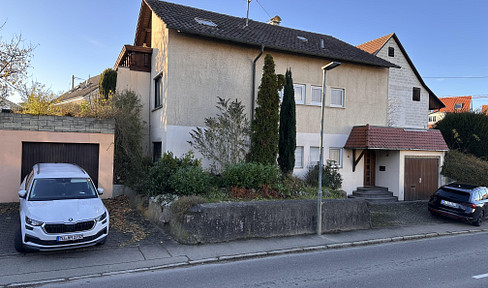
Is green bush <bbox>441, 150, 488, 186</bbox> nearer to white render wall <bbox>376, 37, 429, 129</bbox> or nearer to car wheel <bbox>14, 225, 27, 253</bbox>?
white render wall <bbox>376, 37, 429, 129</bbox>

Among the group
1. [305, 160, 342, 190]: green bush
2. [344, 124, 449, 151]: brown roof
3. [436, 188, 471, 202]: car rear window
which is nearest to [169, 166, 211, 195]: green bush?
[305, 160, 342, 190]: green bush

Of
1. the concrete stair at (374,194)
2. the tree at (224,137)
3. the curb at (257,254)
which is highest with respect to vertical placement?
the tree at (224,137)

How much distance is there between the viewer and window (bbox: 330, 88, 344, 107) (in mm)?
16531

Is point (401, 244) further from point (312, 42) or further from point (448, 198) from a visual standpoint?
point (312, 42)

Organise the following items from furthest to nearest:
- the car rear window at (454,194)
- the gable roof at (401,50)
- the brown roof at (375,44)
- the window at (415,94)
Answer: the window at (415,94) < the gable roof at (401,50) < the brown roof at (375,44) < the car rear window at (454,194)

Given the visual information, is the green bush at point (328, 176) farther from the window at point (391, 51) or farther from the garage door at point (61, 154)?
the window at point (391, 51)

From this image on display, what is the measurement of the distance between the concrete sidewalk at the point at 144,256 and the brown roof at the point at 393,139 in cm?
598

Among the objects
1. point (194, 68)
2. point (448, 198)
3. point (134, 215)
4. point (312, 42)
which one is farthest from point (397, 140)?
point (134, 215)

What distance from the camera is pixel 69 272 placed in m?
6.52

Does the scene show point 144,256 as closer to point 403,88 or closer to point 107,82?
point 107,82

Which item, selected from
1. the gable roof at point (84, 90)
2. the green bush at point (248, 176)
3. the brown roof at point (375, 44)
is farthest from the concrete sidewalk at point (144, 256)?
the gable roof at point (84, 90)

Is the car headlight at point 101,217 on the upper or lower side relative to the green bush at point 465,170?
lower

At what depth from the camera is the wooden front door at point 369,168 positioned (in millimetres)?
17453

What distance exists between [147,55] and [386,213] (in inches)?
509
